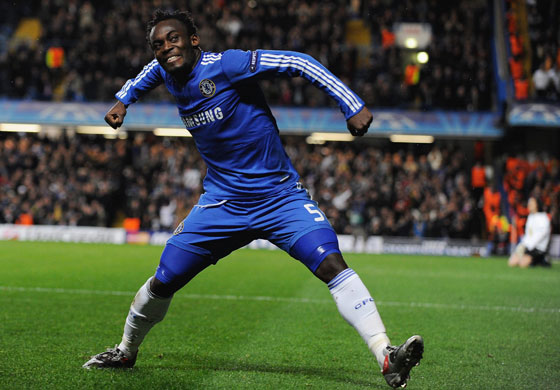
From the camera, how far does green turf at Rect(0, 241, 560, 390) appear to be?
5215mm

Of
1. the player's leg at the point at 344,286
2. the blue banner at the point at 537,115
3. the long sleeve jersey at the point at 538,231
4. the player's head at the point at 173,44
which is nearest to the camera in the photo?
the player's leg at the point at 344,286

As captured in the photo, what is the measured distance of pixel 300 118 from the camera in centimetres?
2609

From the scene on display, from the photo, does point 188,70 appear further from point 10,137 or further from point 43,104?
point 10,137

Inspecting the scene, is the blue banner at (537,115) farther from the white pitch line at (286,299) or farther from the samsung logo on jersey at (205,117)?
the samsung logo on jersey at (205,117)

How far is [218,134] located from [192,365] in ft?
6.09

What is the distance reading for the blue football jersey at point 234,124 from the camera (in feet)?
16.0

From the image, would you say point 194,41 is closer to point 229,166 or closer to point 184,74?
point 184,74

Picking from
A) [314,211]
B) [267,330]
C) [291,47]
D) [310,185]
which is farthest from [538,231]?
[314,211]

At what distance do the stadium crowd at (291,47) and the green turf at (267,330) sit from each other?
12.7 meters

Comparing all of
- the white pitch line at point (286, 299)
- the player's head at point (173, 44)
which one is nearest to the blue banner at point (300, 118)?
the white pitch line at point (286, 299)

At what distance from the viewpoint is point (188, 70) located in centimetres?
491

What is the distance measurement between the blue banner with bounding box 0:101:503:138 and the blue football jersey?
20.3m

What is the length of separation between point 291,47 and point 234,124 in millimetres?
23067

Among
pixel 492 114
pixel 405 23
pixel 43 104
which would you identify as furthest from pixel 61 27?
pixel 492 114
